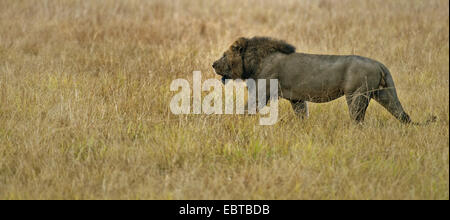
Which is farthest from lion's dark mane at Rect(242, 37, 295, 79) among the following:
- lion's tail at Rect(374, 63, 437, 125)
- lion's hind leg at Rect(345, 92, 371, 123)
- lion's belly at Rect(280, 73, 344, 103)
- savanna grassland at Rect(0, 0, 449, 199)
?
lion's tail at Rect(374, 63, 437, 125)

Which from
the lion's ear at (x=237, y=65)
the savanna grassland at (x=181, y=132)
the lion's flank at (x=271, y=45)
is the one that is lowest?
the savanna grassland at (x=181, y=132)

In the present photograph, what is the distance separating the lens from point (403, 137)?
465cm

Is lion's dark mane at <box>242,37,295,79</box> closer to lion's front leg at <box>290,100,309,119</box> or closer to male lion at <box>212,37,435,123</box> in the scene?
male lion at <box>212,37,435,123</box>

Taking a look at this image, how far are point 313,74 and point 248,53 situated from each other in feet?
2.44

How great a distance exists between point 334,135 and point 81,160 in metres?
2.27

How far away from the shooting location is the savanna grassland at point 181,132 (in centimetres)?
384

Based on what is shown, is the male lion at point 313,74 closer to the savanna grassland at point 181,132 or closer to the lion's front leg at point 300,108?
the lion's front leg at point 300,108

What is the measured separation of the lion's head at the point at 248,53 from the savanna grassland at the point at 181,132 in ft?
1.61

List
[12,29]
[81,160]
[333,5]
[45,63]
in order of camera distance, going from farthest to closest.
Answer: [333,5]
[12,29]
[45,63]
[81,160]

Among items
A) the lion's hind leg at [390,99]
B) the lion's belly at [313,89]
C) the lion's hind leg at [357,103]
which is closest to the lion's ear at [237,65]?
the lion's belly at [313,89]

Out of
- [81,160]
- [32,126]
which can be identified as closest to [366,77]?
[81,160]

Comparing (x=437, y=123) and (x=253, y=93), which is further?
(x=253, y=93)

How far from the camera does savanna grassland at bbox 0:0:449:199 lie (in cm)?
384
